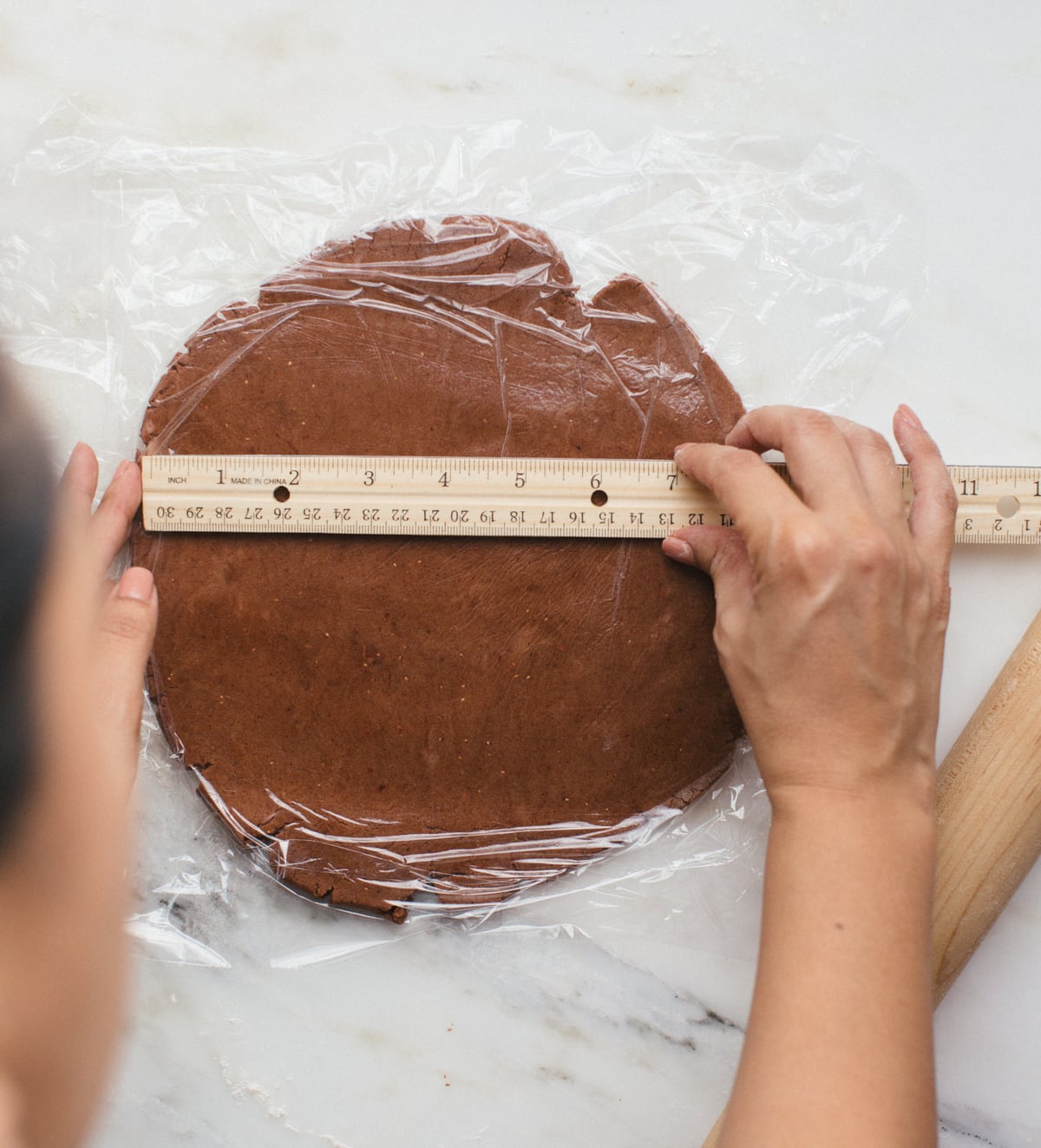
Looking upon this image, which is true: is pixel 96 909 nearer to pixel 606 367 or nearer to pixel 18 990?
pixel 18 990

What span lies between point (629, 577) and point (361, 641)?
1.11ft

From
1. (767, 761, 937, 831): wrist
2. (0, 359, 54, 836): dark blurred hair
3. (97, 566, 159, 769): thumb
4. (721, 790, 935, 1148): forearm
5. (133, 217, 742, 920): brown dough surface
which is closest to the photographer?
(0, 359, 54, 836): dark blurred hair

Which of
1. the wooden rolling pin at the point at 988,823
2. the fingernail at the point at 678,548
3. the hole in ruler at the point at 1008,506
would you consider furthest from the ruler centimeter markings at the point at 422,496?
the wooden rolling pin at the point at 988,823

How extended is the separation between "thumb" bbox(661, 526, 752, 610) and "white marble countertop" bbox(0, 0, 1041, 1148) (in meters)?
0.30

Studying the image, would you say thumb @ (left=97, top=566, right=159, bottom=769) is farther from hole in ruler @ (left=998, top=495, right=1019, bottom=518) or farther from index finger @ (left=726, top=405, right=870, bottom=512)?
hole in ruler @ (left=998, top=495, right=1019, bottom=518)

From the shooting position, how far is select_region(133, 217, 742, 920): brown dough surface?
104 centimetres

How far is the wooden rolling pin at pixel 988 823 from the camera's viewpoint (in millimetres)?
983

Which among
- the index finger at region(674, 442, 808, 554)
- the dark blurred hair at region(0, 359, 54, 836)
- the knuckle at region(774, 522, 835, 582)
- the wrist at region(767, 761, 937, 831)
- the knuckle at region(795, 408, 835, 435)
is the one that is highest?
the knuckle at region(795, 408, 835, 435)

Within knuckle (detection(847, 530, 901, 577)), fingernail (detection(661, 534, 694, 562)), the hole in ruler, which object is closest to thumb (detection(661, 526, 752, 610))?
fingernail (detection(661, 534, 694, 562))

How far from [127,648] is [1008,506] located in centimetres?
106

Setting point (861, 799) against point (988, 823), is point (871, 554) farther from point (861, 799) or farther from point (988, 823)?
point (988, 823)

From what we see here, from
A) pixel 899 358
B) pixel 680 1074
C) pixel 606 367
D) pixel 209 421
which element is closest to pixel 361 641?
pixel 209 421

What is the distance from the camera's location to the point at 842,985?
761mm

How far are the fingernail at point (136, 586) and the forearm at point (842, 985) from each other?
2.43 feet
